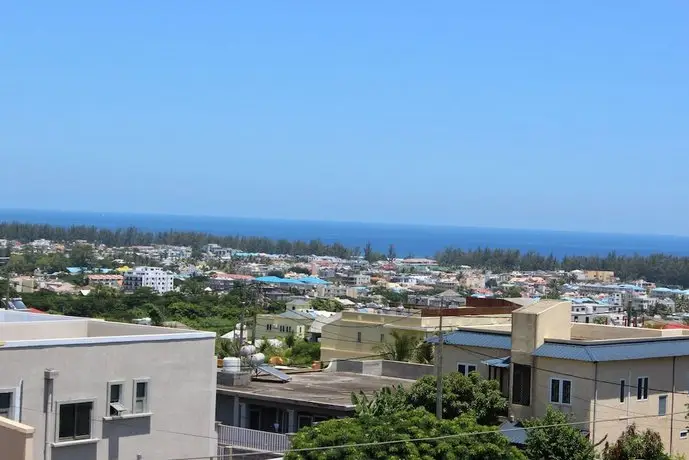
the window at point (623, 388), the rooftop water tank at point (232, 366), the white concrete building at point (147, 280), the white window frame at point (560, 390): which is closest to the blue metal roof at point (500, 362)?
the white window frame at point (560, 390)

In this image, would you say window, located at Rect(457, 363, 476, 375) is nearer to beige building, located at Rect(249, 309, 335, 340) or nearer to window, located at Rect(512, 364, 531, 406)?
window, located at Rect(512, 364, 531, 406)

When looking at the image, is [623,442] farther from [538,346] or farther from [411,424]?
→ [411,424]

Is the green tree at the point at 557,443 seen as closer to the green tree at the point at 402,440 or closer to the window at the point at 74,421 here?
the green tree at the point at 402,440

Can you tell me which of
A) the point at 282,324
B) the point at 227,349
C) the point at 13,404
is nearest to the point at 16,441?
the point at 13,404

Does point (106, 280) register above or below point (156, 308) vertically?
below

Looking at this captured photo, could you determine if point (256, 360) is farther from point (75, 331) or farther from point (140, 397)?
point (140, 397)

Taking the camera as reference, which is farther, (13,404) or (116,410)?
(116,410)

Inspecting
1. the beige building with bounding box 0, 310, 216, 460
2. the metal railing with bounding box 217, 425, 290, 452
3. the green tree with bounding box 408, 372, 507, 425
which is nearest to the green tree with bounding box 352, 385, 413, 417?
the green tree with bounding box 408, 372, 507, 425
